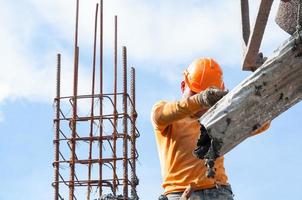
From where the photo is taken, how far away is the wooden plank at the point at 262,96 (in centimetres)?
336

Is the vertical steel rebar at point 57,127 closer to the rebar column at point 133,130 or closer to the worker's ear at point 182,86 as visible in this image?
the rebar column at point 133,130

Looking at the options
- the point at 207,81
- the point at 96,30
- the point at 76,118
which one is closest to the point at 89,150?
the point at 76,118

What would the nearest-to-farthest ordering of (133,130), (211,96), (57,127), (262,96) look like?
(262,96)
(211,96)
(57,127)
(133,130)

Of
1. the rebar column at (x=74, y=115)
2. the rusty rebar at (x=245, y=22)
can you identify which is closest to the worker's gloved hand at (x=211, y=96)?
the rusty rebar at (x=245, y=22)

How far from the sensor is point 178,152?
496 centimetres

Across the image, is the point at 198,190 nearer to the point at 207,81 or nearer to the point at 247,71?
the point at 207,81

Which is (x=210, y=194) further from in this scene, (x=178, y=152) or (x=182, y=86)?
(x=182, y=86)

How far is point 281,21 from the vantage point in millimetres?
3543

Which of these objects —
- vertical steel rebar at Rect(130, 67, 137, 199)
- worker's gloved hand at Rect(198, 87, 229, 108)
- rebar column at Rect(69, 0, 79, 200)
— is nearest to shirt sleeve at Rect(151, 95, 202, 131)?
worker's gloved hand at Rect(198, 87, 229, 108)

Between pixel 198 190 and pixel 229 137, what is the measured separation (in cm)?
150

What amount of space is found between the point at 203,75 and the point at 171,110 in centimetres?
52

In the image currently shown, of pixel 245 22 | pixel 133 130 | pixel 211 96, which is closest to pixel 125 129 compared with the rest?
pixel 133 130

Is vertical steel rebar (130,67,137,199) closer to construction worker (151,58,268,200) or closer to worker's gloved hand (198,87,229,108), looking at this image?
construction worker (151,58,268,200)

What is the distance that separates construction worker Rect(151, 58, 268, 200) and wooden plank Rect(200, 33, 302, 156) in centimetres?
127
